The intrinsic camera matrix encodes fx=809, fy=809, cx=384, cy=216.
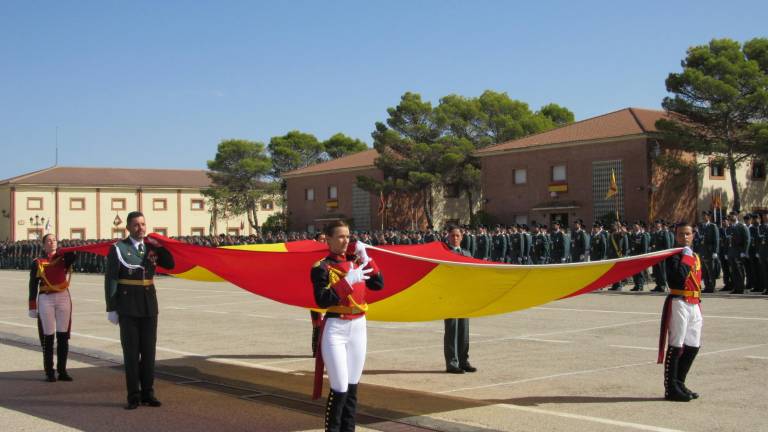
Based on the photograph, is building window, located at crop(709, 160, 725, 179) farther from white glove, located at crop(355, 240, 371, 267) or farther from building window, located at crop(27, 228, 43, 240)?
building window, located at crop(27, 228, 43, 240)

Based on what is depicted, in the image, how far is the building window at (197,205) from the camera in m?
91.2

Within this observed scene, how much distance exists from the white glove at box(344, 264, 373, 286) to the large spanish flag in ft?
3.99

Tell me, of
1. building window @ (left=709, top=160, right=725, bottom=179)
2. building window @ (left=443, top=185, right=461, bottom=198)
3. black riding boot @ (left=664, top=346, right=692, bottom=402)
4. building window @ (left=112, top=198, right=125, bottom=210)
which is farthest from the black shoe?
building window @ (left=112, top=198, right=125, bottom=210)

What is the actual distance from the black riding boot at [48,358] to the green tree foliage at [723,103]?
123ft

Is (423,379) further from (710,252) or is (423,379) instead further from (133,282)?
(710,252)

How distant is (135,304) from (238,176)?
75658 mm

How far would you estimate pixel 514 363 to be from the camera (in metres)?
10.8

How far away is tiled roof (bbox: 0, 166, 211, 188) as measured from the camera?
3290 inches

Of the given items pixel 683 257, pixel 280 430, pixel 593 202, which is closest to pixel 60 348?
pixel 280 430

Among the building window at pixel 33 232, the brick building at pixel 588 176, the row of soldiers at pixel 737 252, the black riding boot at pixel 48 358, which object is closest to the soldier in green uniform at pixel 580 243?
the row of soldiers at pixel 737 252

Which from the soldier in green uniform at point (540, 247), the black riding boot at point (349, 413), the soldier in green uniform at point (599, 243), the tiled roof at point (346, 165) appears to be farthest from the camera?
the tiled roof at point (346, 165)

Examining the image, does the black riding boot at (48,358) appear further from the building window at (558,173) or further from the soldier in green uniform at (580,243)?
the building window at (558,173)

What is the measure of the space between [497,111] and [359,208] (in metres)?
13.5

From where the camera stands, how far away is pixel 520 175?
49.7 metres
